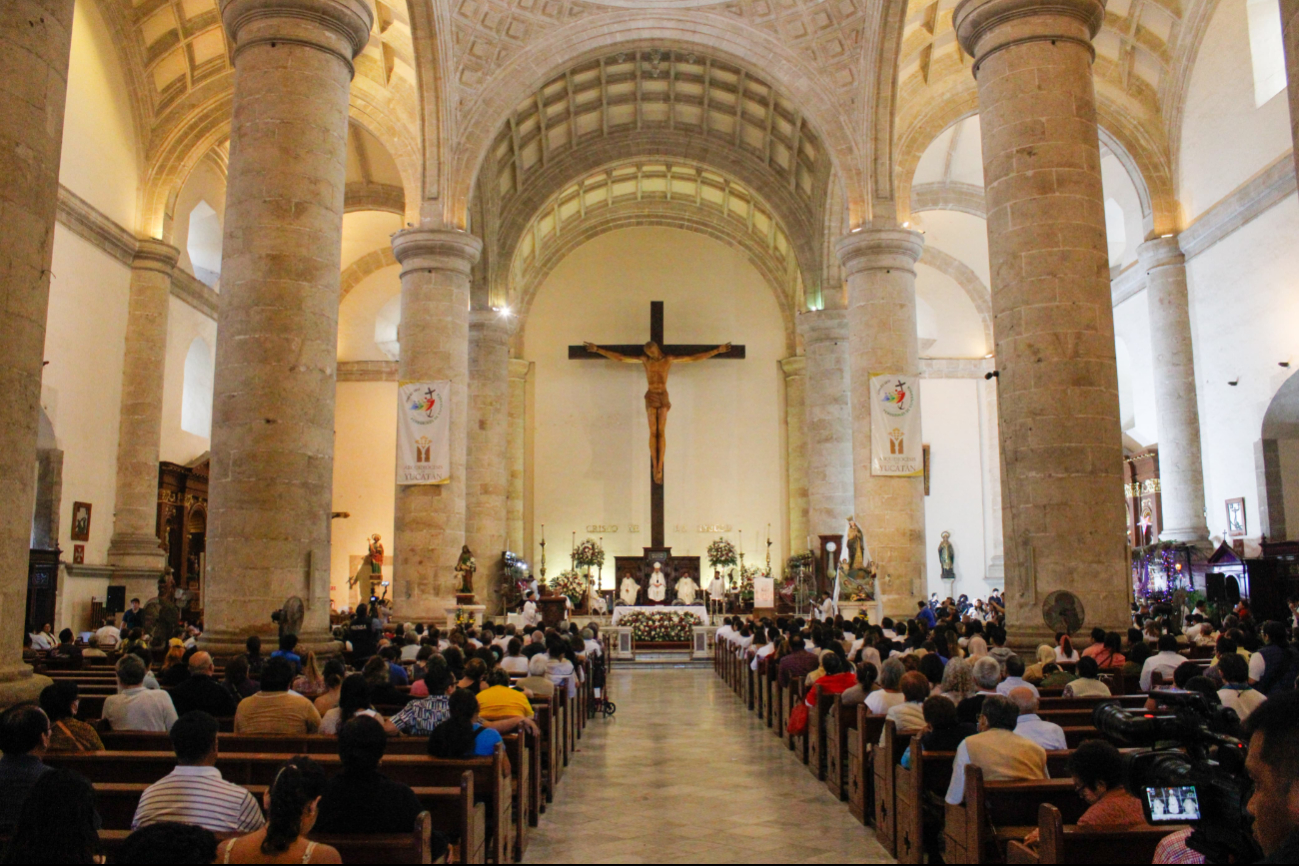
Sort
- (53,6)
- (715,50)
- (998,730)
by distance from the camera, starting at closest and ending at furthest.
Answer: (998,730), (53,6), (715,50)

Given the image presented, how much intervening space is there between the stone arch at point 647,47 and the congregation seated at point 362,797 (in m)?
16.9

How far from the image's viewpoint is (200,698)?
7.04 meters

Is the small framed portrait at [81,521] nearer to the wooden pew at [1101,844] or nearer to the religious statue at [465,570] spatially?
the religious statue at [465,570]

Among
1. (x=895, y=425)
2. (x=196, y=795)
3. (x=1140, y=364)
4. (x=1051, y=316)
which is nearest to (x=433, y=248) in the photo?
(x=895, y=425)

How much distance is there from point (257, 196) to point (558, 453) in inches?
874

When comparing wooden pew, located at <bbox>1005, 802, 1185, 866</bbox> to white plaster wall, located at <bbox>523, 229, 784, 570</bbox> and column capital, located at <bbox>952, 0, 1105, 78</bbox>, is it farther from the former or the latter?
white plaster wall, located at <bbox>523, 229, 784, 570</bbox>

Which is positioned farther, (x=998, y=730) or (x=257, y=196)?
(x=257, y=196)

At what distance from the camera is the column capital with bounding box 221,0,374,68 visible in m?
10.7

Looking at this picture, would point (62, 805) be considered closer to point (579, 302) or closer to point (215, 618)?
point (215, 618)

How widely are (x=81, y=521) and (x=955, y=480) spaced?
890 inches

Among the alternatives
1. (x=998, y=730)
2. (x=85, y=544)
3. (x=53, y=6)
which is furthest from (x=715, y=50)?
(x=998, y=730)

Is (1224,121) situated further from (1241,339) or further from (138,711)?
(138,711)

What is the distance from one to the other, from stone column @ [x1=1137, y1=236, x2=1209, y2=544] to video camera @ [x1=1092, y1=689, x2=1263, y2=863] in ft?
65.3

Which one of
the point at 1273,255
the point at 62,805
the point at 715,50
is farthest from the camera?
the point at 715,50
